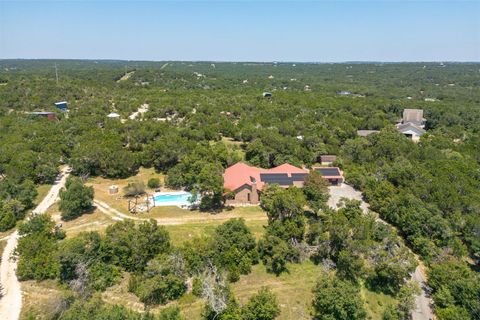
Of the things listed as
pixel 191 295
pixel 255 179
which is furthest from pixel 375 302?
Answer: pixel 255 179

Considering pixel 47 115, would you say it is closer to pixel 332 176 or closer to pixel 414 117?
pixel 332 176

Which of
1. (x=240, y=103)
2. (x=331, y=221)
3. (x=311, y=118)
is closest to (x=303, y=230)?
(x=331, y=221)

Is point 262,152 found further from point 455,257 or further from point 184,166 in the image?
point 455,257

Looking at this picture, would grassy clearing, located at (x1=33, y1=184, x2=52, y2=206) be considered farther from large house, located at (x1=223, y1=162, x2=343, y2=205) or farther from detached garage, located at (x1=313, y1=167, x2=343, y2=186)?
detached garage, located at (x1=313, y1=167, x2=343, y2=186)

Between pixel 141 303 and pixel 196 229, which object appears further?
pixel 196 229

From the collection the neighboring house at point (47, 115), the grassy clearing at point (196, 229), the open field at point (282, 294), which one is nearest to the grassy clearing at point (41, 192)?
the grassy clearing at point (196, 229)

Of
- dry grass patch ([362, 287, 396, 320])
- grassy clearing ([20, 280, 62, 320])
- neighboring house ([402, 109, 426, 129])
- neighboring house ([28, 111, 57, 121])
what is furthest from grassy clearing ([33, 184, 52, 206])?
neighboring house ([402, 109, 426, 129])

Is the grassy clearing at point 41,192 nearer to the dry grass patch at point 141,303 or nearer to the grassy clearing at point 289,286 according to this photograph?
the dry grass patch at point 141,303
